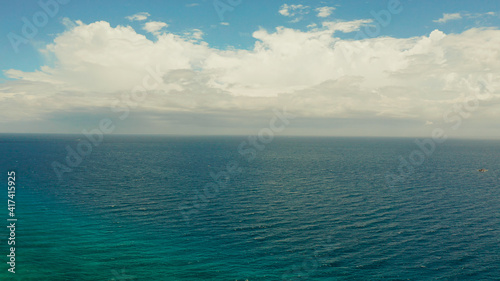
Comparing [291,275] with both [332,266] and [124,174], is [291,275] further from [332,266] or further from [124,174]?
[124,174]

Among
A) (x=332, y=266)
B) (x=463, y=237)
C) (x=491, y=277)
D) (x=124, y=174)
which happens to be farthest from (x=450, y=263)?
(x=124, y=174)

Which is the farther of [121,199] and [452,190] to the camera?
[452,190]

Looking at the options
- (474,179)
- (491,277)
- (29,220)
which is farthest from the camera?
(474,179)

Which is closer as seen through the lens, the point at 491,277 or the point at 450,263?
the point at 491,277

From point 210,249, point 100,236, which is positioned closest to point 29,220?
point 100,236

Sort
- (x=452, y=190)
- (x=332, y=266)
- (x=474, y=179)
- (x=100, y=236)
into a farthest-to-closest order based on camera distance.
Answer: (x=474, y=179)
(x=452, y=190)
(x=100, y=236)
(x=332, y=266)

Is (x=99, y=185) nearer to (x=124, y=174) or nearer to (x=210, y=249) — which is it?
(x=124, y=174)

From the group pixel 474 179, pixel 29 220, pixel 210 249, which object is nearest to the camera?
pixel 210 249

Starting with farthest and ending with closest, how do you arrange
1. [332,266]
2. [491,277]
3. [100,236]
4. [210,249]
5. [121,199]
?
[121,199]
[100,236]
[210,249]
[332,266]
[491,277]
